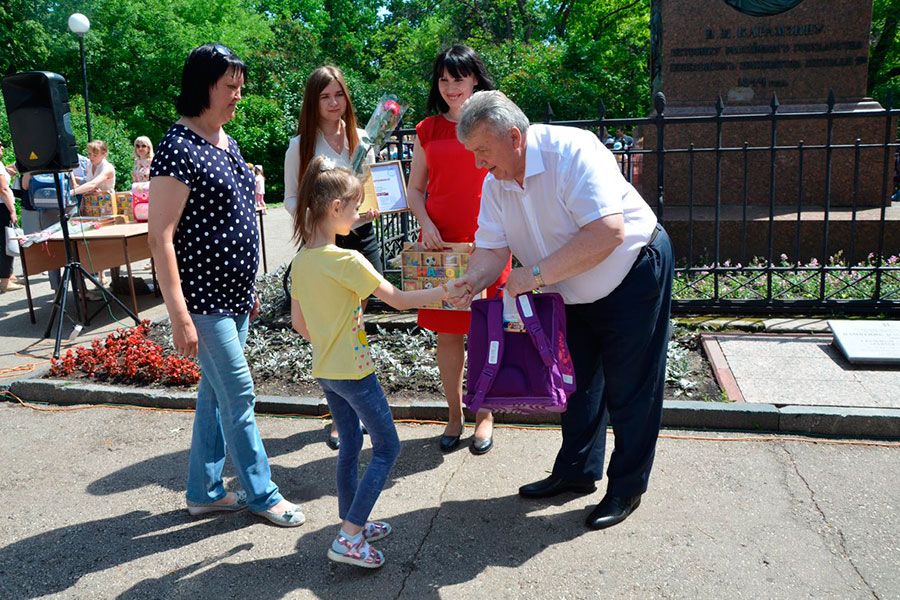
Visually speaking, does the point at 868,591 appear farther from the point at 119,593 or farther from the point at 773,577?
the point at 119,593

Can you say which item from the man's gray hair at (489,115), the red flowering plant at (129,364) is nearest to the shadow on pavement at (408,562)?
the man's gray hair at (489,115)

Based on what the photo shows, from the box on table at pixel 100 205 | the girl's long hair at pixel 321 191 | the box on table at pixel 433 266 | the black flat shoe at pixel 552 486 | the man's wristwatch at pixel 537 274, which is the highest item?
the girl's long hair at pixel 321 191

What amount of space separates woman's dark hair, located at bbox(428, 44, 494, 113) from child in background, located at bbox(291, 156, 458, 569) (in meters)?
1.18

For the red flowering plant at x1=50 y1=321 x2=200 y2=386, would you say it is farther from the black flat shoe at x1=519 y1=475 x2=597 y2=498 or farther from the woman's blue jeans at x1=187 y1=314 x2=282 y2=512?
the black flat shoe at x1=519 y1=475 x2=597 y2=498

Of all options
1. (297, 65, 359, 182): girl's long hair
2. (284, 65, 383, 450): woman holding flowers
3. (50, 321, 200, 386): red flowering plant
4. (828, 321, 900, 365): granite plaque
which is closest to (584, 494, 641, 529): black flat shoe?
(284, 65, 383, 450): woman holding flowers

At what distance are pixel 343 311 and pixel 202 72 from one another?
3.71 feet

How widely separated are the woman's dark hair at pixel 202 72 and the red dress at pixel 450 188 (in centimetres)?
115

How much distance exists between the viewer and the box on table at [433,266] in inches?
147

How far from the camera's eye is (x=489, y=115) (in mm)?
2861

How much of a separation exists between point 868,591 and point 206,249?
2.83 m

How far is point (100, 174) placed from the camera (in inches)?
355

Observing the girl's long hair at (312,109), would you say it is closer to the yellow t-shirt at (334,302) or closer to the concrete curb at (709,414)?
the yellow t-shirt at (334,302)

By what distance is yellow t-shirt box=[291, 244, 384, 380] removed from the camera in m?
2.91

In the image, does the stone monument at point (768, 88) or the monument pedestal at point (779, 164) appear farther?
the stone monument at point (768, 88)
